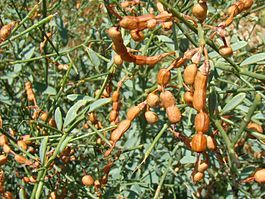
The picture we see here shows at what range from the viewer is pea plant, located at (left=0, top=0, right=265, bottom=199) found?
96cm

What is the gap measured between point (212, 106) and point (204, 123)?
22 centimetres

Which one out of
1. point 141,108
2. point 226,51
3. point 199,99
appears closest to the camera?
point 199,99

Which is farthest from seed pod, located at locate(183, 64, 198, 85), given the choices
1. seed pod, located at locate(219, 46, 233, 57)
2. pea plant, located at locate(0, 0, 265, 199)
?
seed pod, located at locate(219, 46, 233, 57)

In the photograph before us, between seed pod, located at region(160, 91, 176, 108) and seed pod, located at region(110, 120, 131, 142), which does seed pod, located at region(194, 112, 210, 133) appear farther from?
seed pod, located at region(110, 120, 131, 142)

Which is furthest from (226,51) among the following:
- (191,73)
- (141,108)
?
(141,108)

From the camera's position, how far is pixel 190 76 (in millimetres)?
887

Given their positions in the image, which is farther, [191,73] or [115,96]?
[115,96]

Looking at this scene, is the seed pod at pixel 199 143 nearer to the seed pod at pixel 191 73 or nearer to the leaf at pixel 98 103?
the seed pod at pixel 191 73

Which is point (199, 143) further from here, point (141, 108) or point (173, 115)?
point (141, 108)

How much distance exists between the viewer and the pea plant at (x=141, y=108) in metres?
0.96

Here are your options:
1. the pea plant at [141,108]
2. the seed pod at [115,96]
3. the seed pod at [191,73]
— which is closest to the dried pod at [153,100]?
the pea plant at [141,108]

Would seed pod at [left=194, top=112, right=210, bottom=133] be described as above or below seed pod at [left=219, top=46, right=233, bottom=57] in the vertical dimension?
below

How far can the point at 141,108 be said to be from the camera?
1.09 m

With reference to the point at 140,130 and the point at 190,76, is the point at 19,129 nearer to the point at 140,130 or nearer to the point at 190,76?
the point at 140,130
